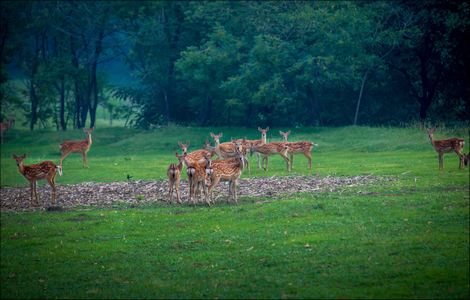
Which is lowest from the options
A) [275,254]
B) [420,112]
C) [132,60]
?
[275,254]

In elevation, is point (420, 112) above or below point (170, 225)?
above

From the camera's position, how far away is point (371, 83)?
4719cm

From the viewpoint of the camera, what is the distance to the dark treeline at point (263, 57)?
42719 millimetres

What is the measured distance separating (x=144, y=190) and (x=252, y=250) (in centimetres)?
934

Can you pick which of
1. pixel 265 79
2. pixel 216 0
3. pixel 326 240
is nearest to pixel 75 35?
pixel 216 0

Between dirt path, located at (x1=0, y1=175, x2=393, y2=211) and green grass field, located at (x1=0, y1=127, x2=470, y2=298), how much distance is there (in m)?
1.11

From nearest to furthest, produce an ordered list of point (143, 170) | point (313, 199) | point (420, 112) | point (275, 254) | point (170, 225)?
1. point (275, 254)
2. point (170, 225)
3. point (313, 199)
4. point (143, 170)
5. point (420, 112)

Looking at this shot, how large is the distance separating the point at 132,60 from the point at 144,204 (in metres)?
35.1

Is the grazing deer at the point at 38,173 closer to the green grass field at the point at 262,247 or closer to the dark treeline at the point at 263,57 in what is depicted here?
the green grass field at the point at 262,247

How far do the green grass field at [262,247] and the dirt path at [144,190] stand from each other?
1.11 meters

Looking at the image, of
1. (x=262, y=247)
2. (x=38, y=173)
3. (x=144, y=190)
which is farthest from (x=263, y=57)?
(x=262, y=247)

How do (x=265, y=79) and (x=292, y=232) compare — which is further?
(x=265, y=79)

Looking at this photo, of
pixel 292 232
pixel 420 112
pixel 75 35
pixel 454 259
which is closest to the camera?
pixel 454 259

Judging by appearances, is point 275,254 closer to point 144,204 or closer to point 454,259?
point 454,259
